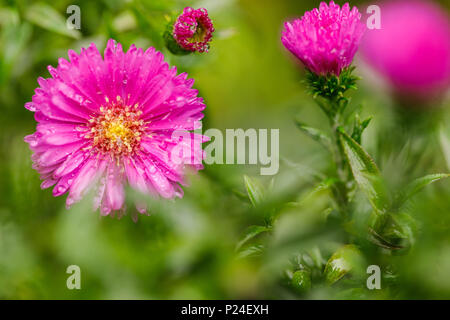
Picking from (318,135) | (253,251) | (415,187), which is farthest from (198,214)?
(415,187)

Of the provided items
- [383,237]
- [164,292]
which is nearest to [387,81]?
[383,237]

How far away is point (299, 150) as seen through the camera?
106 cm

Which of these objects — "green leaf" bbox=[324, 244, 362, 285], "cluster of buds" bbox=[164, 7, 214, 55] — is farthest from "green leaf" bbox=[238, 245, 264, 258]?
"cluster of buds" bbox=[164, 7, 214, 55]

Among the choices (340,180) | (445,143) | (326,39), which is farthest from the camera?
(445,143)

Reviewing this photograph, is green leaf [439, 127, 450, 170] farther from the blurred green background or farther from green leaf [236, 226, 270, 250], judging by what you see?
green leaf [236, 226, 270, 250]

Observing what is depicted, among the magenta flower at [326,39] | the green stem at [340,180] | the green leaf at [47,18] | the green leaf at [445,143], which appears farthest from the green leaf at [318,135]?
the green leaf at [47,18]

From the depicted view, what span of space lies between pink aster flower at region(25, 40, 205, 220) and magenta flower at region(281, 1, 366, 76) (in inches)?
6.5

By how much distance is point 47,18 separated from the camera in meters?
0.91

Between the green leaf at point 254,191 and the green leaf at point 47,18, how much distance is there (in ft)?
1.44

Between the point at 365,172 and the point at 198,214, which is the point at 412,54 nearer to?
the point at 365,172

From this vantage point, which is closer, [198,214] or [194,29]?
[194,29]

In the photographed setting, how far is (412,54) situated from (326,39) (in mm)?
203

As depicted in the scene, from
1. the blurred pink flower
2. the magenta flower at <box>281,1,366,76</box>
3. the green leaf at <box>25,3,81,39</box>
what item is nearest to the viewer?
the magenta flower at <box>281,1,366,76</box>

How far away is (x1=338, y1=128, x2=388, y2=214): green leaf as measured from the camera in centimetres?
68
